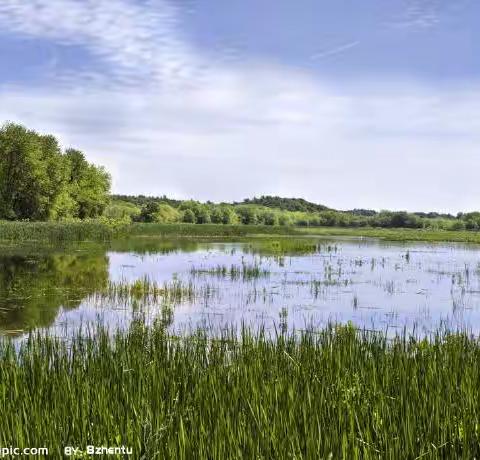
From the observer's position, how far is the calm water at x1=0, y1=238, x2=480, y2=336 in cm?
1395

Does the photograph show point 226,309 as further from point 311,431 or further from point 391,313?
point 311,431

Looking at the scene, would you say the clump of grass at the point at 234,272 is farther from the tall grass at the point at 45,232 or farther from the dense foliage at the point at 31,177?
the dense foliage at the point at 31,177

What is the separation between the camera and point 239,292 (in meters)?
18.7

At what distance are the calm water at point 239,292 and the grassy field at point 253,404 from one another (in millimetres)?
1514

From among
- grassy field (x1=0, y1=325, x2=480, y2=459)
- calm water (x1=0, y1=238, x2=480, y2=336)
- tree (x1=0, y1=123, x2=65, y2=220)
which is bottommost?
calm water (x1=0, y1=238, x2=480, y2=336)

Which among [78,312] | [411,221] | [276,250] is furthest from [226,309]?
[411,221]

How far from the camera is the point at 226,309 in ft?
51.4

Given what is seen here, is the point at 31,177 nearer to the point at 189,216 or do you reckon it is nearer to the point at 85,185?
the point at 85,185

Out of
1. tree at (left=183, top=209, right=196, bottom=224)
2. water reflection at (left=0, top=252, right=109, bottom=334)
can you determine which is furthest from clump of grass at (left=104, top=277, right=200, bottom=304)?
tree at (left=183, top=209, right=196, bottom=224)

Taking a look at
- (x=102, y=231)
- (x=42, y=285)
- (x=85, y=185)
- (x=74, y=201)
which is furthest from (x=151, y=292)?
(x=85, y=185)

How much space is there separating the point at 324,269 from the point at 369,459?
2170cm

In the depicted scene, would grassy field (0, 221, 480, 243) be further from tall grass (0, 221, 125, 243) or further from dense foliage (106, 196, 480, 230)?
dense foliage (106, 196, 480, 230)

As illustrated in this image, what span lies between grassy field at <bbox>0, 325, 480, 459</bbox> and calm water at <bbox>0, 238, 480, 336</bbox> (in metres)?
1.51

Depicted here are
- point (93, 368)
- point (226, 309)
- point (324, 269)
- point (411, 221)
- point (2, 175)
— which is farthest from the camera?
point (411, 221)
